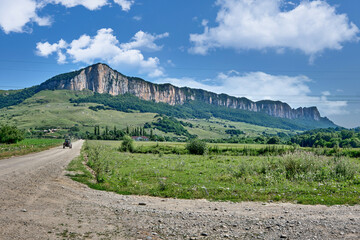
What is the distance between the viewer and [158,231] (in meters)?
8.58

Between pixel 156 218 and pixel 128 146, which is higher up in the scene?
pixel 156 218

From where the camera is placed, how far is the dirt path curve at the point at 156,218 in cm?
819

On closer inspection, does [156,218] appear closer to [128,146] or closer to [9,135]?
[128,146]

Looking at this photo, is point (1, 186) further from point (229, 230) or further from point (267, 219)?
point (267, 219)

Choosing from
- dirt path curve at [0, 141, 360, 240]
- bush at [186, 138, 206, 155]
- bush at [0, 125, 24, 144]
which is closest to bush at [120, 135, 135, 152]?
bush at [186, 138, 206, 155]

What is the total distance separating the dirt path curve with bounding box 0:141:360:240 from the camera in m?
8.19

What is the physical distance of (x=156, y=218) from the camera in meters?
10.2

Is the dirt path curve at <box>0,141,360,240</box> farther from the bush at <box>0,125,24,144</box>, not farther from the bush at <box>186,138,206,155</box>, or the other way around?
the bush at <box>0,125,24,144</box>

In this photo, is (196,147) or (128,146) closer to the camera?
(196,147)

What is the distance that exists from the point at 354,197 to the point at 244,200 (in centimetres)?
666

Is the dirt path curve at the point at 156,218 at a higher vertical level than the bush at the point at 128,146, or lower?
higher

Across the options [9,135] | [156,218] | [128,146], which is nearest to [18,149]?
[128,146]

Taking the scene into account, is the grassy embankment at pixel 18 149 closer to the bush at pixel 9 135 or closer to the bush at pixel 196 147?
the bush at pixel 9 135

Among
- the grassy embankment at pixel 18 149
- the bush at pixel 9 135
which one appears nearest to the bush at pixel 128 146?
the grassy embankment at pixel 18 149
